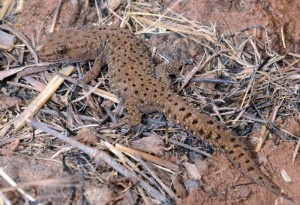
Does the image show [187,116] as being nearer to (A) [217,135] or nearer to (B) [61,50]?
(A) [217,135]

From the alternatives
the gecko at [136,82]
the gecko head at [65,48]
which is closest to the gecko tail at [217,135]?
the gecko at [136,82]

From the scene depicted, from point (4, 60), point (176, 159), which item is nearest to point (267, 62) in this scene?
point (176, 159)

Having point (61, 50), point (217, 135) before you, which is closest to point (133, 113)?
point (217, 135)

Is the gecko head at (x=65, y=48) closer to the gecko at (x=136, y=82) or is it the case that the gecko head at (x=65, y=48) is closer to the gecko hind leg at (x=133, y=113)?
the gecko at (x=136, y=82)

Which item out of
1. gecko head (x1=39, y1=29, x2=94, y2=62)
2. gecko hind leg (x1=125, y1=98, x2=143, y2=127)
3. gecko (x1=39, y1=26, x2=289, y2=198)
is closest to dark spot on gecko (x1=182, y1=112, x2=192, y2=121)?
gecko (x1=39, y1=26, x2=289, y2=198)

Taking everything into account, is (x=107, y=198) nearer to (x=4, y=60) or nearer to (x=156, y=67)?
(x=156, y=67)

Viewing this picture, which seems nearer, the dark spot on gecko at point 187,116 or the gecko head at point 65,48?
the dark spot on gecko at point 187,116
